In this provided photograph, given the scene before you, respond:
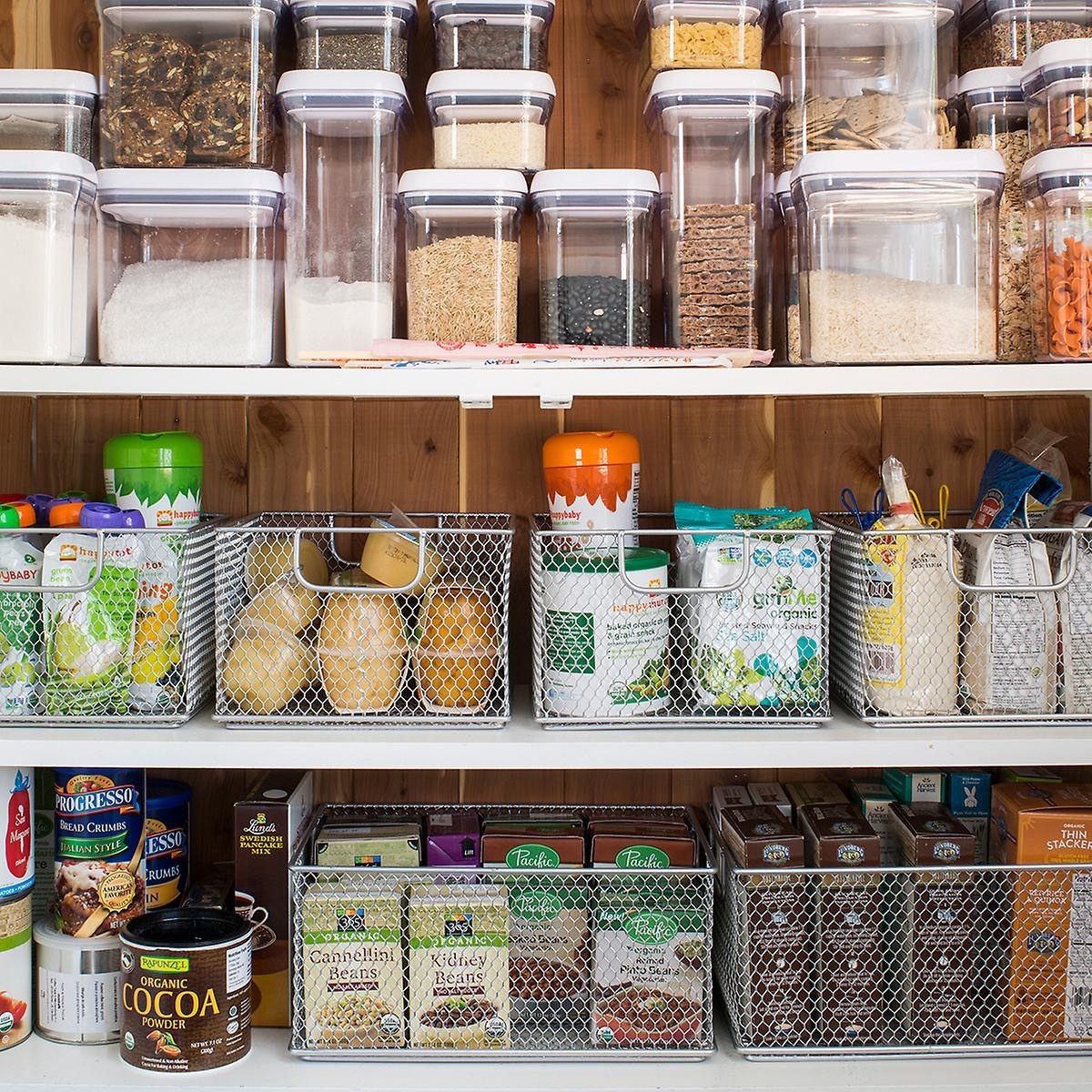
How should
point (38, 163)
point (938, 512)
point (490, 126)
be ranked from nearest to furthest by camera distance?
point (38, 163), point (490, 126), point (938, 512)

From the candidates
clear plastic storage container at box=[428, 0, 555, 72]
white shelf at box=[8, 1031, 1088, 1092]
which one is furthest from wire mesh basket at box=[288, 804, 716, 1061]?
clear plastic storage container at box=[428, 0, 555, 72]

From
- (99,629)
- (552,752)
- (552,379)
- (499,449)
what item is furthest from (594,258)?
(99,629)

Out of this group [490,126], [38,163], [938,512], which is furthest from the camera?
[938,512]

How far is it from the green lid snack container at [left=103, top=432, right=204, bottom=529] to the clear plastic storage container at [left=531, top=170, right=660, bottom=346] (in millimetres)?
409

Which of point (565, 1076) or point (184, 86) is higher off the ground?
point (184, 86)

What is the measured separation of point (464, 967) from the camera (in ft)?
3.76

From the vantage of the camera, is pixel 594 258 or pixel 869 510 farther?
pixel 869 510

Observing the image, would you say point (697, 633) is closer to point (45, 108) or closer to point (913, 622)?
point (913, 622)

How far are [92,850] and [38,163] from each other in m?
0.67

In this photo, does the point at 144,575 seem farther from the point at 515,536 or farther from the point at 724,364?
the point at 724,364

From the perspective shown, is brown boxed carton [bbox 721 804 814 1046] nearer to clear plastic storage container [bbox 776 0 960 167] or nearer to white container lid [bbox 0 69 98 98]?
clear plastic storage container [bbox 776 0 960 167]

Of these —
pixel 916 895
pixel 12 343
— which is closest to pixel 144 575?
pixel 12 343

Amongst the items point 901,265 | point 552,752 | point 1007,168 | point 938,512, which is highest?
point 1007,168

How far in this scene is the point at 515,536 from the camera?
4.55 ft
